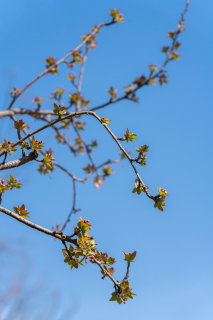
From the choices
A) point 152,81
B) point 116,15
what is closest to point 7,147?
point 152,81

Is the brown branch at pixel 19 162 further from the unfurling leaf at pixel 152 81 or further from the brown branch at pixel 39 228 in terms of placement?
the unfurling leaf at pixel 152 81

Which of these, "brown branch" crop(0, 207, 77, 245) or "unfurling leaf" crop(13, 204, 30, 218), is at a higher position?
"unfurling leaf" crop(13, 204, 30, 218)

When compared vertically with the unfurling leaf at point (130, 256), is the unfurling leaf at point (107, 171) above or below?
above

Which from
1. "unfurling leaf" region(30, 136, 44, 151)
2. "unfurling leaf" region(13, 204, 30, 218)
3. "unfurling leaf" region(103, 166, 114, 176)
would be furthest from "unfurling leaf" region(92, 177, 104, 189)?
"unfurling leaf" region(13, 204, 30, 218)

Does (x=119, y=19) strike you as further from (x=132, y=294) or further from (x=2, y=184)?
(x=132, y=294)

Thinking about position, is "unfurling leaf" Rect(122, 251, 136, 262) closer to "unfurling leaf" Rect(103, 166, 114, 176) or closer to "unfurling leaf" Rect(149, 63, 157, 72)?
"unfurling leaf" Rect(103, 166, 114, 176)

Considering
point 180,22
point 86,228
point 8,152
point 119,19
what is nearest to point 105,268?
point 86,228

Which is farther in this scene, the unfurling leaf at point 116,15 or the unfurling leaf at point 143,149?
the unfurling leaf at point 116,15

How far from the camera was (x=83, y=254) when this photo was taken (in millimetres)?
1554

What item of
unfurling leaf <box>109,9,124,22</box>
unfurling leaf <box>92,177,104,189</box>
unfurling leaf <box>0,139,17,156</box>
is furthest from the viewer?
unfurling leaf <box>109,9,124,22</box>

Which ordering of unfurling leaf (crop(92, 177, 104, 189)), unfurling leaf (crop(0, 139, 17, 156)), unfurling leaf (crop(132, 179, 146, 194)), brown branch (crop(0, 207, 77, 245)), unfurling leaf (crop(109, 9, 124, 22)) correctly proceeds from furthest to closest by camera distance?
unfurling leaf (crop(109, 9, 124, 22)) < unfurling leaf (crop(92, 177, 104, 189)) < unfurling leaf (crop(132, 179, 146, 194)) < unfurling leaf (crop(0, 139, 17, 156)) < brown branch (crop(0, 207, 77, 245))

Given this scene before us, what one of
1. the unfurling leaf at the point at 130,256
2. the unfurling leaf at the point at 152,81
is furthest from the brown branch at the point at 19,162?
the unfurling leaf at the point at 152,81

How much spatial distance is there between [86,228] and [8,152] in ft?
2.21

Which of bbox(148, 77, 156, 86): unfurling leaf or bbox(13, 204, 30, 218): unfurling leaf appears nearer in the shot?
bbox(13, 204, 30, 218): unfurling leaf
